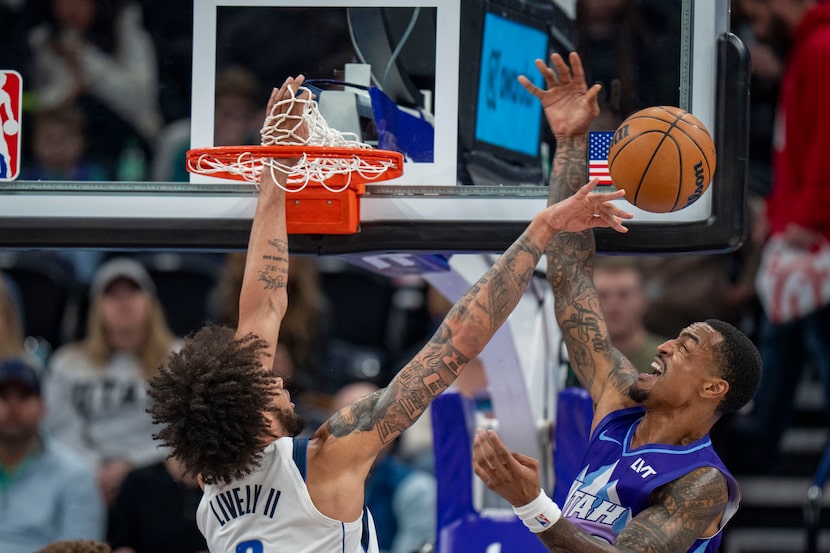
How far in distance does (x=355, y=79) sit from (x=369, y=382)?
347 centimetres

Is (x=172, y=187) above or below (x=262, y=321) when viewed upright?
above

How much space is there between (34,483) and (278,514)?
329 centimetres

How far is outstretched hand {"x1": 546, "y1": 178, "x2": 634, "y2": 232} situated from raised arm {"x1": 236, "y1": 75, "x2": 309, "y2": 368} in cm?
87

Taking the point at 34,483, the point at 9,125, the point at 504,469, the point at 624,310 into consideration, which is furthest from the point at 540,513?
the point at 34,483

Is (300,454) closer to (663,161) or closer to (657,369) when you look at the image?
(657,369)

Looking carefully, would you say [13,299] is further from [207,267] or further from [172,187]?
[172,187]

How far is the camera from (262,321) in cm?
387

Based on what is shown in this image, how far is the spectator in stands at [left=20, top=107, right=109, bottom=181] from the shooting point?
4.30 m

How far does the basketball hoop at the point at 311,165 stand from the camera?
3.93 metres

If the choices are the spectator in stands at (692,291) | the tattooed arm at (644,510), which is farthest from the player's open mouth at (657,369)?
the spectator in stands at (692,291)

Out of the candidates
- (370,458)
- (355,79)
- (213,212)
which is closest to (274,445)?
(370,458)

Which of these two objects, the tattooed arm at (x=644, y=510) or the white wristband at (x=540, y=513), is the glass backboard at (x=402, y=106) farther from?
the white wristband at (x=540, y=513)

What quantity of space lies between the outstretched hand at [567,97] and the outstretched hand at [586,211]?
40 cm

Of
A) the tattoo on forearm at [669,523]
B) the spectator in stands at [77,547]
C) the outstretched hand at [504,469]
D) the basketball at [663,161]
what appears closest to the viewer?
the outstretched hand at [504,469]
